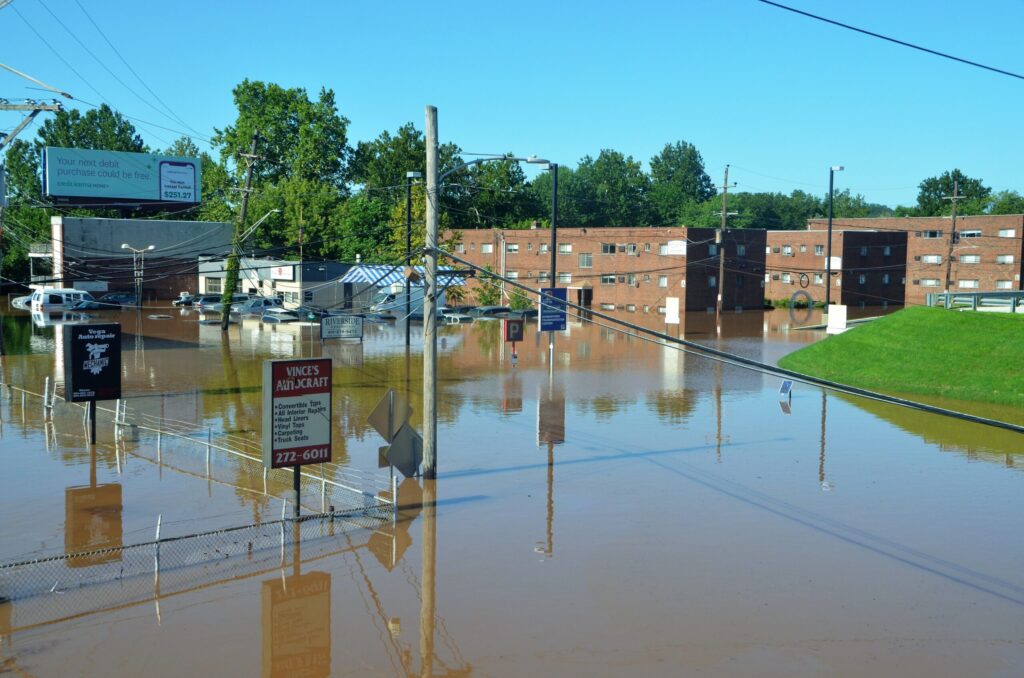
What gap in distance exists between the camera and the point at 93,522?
55.7ft

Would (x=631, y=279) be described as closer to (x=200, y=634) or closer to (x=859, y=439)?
(x=859, y=439)

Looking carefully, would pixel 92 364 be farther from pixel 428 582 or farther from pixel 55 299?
pixel 55 299

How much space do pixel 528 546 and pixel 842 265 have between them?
245 ft

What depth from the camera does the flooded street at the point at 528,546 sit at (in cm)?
1193

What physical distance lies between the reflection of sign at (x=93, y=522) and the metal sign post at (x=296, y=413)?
114 inches

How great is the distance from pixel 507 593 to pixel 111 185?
75.3 meters

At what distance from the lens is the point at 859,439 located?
25922 millimetres

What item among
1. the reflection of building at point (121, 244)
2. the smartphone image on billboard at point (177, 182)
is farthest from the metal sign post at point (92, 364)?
the smartphone image on billboard at point (177, 182)

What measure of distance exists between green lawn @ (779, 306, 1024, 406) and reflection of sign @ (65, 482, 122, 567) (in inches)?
1062

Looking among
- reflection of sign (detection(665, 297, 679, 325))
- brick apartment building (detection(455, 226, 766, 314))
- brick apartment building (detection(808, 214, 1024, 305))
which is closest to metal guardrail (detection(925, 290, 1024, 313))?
reflection of sign (detection(665, 297, 679, 325))

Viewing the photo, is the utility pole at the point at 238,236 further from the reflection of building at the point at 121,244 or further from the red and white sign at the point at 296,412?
the red and white sign at the point at 296,412

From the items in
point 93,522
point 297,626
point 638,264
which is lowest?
point 297,626

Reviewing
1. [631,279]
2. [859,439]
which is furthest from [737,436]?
[631,279]

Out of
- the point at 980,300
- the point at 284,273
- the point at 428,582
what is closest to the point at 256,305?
the point at 284,273
